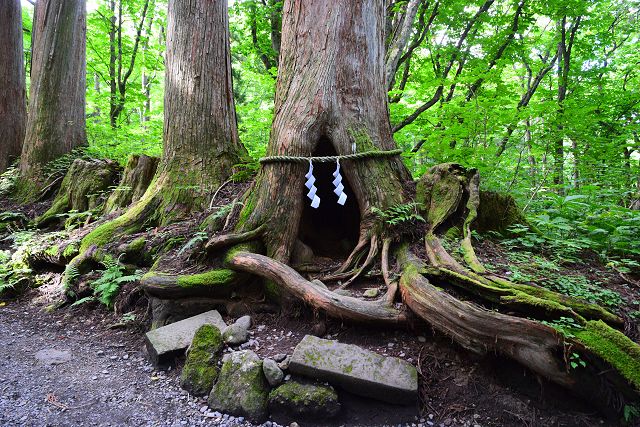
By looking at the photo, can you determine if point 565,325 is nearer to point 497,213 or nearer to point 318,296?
point 318,296

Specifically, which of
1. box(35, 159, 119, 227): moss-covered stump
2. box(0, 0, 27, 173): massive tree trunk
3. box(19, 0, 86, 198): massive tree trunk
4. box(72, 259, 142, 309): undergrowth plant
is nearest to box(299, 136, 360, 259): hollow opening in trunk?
box(72, 259, 142, 309): undergrowth plant

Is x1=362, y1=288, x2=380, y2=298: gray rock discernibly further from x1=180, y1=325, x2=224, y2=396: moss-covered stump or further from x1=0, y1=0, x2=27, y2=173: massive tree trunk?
x1=0, y1=0, x2=27, y2=173: massive tree trunk

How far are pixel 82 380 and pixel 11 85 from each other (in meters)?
8.13

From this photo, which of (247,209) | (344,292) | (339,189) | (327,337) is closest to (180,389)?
(327,337)

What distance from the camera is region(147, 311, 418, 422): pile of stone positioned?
2.37 metres

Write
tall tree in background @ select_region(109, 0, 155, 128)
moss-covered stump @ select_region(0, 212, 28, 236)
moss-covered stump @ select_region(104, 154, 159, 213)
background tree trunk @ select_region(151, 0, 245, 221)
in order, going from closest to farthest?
background tree trunk @ select_region(151, 0, 245, 221) → moss-covered stump @ select_region(104, 154, 159, 213) → moss-covered stump @ select_region(0, 212, 28, 236) → tall tree in background @ select_region(109, 0, 155, 128)

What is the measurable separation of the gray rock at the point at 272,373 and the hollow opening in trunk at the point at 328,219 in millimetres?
1743

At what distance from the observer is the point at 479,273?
281 centimetres

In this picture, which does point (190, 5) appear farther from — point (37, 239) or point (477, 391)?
point (477, 391)

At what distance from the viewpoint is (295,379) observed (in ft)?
8.30

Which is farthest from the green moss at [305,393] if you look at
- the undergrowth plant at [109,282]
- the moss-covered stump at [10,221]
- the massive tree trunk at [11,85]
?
the massive tree trunk at [11,85]

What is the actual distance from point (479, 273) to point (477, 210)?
1391 millimetres

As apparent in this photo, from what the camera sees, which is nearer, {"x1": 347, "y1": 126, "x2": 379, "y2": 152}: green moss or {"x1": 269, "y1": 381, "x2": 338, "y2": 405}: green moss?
{"x1": 269, "y1": 381, "x2": 338, "y2": 405}: green moss

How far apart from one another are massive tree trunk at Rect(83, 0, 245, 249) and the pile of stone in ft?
8.35
